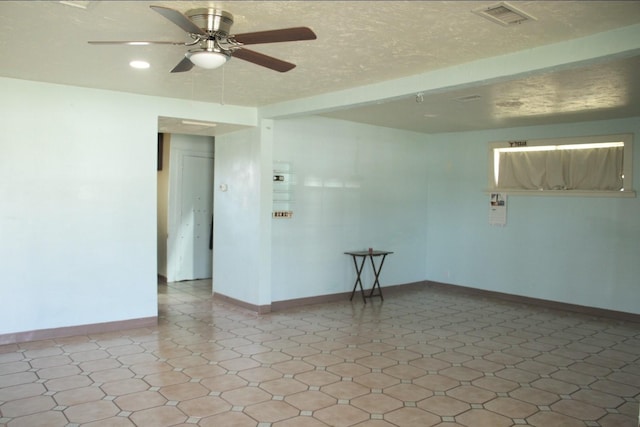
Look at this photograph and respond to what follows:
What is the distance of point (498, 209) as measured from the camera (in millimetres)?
7820

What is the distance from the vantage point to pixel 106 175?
5.48 meters

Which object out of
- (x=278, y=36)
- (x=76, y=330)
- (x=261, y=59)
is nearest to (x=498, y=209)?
(x=261, y=59)

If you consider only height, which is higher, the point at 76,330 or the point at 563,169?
the point at 563,169

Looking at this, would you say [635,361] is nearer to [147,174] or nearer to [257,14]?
[257,14]

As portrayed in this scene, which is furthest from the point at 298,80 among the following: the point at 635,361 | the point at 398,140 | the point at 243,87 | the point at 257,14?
the point at 635,361

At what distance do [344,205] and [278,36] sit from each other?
15.4 ft

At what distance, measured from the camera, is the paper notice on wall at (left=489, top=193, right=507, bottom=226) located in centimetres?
775

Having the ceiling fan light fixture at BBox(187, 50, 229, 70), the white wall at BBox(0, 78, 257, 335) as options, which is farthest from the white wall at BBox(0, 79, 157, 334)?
the ceiling fan light fixture at BBox(187, 50, 229, 70)

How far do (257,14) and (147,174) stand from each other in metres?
3.16

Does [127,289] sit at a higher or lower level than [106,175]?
lower

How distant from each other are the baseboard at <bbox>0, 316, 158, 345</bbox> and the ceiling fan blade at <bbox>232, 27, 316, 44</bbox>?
12.4 ft

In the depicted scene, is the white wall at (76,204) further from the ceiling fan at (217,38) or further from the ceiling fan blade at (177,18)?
the ceiling fan blade at (177,18)

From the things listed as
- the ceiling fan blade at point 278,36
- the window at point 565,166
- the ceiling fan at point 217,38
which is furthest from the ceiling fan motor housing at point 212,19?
the window at point 565,166

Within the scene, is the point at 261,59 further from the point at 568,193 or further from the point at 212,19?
the point at 568,193
